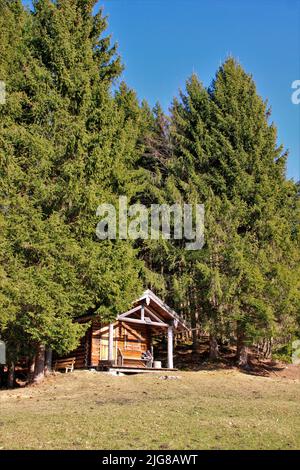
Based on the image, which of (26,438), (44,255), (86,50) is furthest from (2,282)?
(86,50)

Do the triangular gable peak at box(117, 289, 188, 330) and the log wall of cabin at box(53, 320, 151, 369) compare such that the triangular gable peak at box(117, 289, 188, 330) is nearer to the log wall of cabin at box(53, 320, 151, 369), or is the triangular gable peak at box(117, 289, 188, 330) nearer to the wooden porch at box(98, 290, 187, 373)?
the wooden porch at box(98, 290, 187, 373)

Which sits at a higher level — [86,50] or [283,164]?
[86,50]

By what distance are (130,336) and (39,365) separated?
24.4 ft

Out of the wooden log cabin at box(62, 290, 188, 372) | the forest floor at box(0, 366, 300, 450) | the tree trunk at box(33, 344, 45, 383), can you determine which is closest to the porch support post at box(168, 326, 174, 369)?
the wooden log cabin at box(62, 290, 188, 372)

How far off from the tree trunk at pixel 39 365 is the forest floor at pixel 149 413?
1.68 feet

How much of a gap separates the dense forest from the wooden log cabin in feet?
5.29

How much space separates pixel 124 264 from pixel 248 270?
758 cm

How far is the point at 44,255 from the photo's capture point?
714 inches

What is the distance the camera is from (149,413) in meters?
12.0

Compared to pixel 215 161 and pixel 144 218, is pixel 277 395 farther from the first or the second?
pixel 215 161

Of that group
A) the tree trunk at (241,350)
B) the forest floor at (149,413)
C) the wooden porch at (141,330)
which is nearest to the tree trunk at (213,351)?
the tree trunk at (241,350)

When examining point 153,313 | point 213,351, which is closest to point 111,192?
point 153,313

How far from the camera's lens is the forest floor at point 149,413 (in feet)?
29.5

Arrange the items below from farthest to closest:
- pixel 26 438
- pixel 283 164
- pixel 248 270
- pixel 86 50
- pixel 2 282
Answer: pixel 283 164 → pixel 248 270 → pixel 86 50 → pixel 2 282 → pixel 26 438
